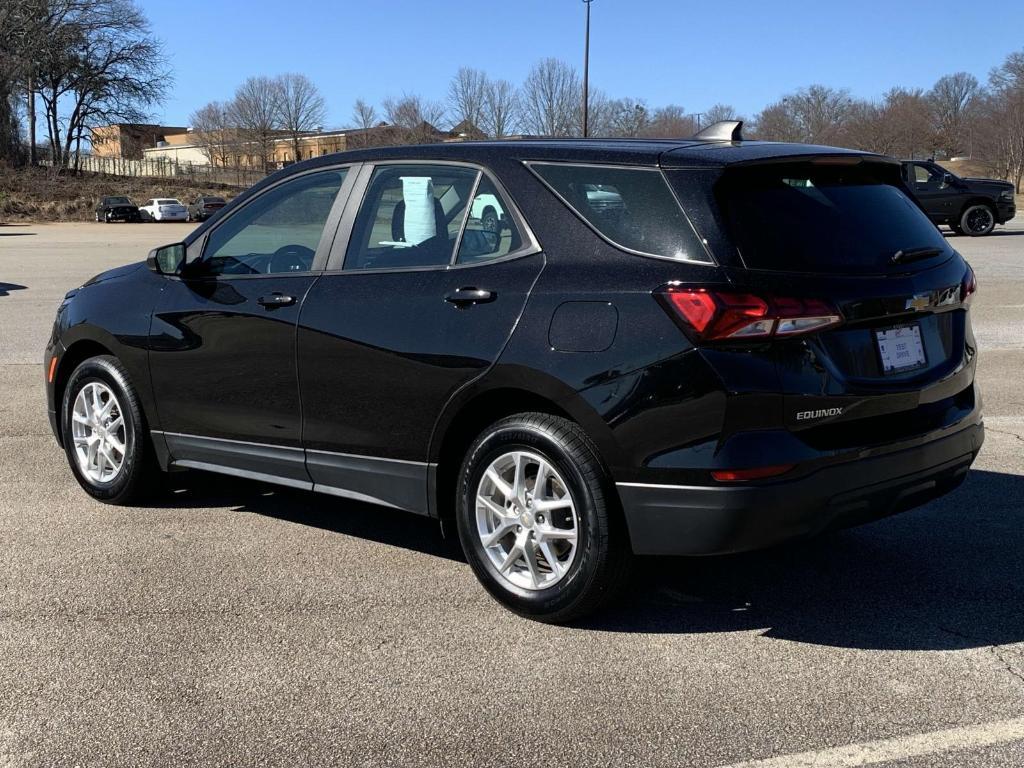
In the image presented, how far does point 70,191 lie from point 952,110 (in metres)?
72.4

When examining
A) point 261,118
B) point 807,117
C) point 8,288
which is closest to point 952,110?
point 807,117

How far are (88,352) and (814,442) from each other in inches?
151

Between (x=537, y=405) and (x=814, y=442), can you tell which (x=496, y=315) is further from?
(x=814, y=442)

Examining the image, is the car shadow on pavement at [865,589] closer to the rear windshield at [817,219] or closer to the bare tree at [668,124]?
the rear windshield at [817,219]

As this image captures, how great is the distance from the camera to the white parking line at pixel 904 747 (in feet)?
10.1

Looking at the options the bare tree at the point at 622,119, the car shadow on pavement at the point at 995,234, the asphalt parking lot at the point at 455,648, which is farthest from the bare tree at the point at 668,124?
the asphalt parking lot at the point at 455,648

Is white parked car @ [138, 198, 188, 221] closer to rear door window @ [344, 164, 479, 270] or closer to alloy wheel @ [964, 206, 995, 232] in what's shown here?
alloy wheel @ [964, 206, 995, 232]

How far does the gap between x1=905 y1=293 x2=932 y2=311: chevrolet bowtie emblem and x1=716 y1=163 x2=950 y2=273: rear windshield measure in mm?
125

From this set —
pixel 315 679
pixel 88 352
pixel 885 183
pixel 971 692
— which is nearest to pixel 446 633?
pixel 315 679

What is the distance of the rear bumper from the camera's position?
3.63 metres

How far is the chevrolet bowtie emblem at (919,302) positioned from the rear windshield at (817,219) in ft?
0.41

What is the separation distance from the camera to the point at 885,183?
4.40m

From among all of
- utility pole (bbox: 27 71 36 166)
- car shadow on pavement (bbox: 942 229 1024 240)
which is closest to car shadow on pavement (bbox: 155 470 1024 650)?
car shadow on pavement (bbox: 942 229 1024 240)

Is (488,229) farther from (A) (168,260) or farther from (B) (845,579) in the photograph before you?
(B) (845,579)
